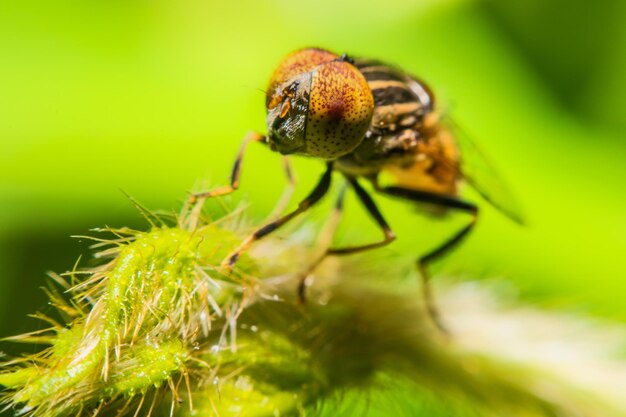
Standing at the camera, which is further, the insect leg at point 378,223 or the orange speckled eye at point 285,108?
the insect leg at point 378,223

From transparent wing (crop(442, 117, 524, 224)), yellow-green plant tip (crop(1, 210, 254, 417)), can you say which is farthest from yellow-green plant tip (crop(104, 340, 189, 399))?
transparent wing (crop(442, 117, 524, 224))

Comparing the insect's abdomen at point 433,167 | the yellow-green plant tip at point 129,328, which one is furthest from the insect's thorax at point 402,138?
the yellow-green plant tip at point 129,328

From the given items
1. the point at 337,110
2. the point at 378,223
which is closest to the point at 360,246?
the point at 378,223

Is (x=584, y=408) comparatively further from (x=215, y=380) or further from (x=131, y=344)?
(x=131, y=344)

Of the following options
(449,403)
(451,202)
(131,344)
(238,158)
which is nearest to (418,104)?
(451,202)

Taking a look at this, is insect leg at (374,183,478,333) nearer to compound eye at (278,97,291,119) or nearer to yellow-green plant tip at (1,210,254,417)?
compound eye at (278,97,291,119)

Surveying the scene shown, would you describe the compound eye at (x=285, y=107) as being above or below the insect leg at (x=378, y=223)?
above

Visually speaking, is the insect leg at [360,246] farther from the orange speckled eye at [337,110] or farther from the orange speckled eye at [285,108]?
the orange speckled eye at [285,108]
